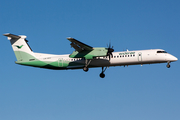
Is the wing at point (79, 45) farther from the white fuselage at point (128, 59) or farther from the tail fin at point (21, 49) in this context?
the tail fin at point (21, 49)

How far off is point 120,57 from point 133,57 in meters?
1.38

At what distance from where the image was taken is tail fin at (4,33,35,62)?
31.8m

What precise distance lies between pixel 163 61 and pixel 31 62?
1486cm

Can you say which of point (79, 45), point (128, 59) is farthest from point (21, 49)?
point (128, 59)

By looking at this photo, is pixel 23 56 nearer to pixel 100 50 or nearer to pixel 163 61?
pixel 100 50

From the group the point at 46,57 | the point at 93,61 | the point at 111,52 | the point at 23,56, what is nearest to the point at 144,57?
the point at 111,52

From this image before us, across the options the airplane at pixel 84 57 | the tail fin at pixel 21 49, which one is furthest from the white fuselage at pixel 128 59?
the tail fin at pixel 21 49

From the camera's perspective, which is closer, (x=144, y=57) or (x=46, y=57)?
(x=144, y=57)

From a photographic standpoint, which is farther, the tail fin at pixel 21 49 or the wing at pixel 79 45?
the tail fin at pixel 21 49

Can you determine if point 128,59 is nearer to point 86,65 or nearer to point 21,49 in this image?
point 86,65

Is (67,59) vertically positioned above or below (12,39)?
below

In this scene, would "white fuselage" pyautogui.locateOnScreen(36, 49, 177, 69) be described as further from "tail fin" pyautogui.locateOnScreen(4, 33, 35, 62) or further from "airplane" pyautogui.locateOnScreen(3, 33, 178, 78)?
"tail fin" pyautogui.locateOnScreen(4, 33, 35, 62)

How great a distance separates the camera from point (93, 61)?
29922 millimetres

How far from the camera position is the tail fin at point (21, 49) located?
31.8 m
